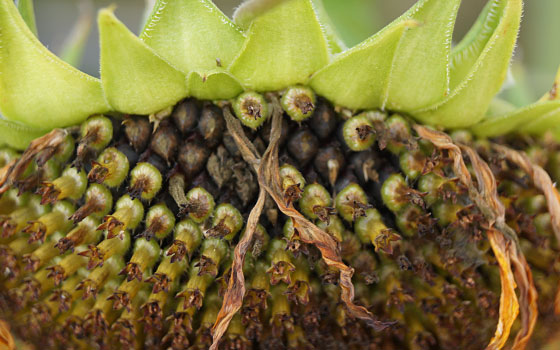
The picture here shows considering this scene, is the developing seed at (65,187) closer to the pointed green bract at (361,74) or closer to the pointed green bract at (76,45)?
the pointed green bract at (361,74)

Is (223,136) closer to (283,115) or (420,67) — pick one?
(283,115)

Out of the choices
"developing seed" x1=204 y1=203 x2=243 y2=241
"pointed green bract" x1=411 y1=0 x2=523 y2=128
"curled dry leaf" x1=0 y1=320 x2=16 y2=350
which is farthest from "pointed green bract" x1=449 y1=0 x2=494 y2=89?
"curled dry leaf" x1=0 y1=320 x2=16 y2=350

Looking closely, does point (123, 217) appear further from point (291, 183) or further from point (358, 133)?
point (358, 133)

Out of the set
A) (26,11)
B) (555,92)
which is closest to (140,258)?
(26,11)

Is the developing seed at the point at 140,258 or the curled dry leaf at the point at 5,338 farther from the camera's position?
the curled dry leaf at the point at 5,338

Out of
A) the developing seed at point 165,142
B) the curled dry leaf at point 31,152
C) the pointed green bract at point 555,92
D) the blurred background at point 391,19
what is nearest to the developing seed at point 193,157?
the developing seed at point 165,142

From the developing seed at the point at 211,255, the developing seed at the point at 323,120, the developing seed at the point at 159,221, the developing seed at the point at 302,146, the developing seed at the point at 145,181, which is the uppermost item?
the developing seed at the point at 323,120

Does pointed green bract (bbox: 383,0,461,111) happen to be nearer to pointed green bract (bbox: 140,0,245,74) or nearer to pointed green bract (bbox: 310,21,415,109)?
pointed green bract (bbox: 310,21,415,109)
